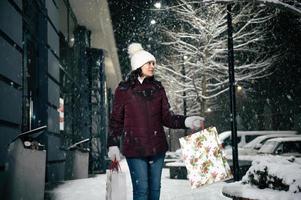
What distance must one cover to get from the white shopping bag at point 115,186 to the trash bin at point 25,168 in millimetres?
1039

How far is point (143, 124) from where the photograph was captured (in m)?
3.91

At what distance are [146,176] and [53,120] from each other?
18.6 ft

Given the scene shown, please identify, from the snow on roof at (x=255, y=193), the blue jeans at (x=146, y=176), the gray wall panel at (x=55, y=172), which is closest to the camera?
the snow on roof at (x=255, y=193)

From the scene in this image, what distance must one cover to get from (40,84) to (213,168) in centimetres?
512

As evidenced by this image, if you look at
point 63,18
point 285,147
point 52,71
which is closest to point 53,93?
point 52,71

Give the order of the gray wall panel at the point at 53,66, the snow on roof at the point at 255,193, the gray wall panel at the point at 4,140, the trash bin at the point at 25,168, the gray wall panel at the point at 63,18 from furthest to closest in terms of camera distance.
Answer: the gray wall panel at the point at 63,18, the gray wall panel at the point at 53,66, the gray wall panel at the point at 4,140, the trash bin at the point at 25,168, the snow on roof at the point at 255,193

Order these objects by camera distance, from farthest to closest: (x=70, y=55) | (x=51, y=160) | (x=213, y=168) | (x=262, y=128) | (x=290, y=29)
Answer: (x=262, y=128) → (x=290, y=29) → (x=70, y=55) → (x=51, y=160) → (x=213, y=168)

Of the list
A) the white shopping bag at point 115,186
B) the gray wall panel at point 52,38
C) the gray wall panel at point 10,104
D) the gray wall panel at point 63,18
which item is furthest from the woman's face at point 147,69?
the gray wall panel at point 63,18

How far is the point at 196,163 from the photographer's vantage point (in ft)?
13.5

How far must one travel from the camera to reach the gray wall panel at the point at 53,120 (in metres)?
8.68

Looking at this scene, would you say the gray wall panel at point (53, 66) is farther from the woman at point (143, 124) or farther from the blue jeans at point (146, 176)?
the blue jeans at point (146, 176)

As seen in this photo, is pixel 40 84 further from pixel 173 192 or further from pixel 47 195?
pixel 173 192

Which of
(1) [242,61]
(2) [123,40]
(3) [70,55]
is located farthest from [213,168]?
(1) [242,61]

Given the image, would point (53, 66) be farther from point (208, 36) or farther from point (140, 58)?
point (208, 36)
